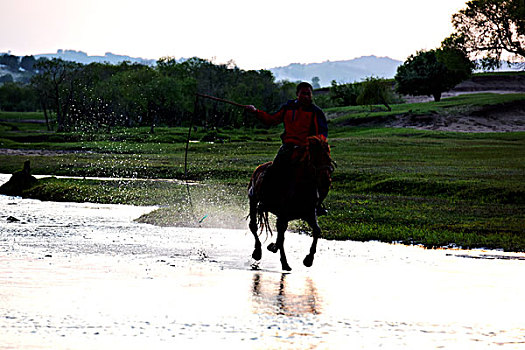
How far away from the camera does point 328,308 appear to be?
11094 mm

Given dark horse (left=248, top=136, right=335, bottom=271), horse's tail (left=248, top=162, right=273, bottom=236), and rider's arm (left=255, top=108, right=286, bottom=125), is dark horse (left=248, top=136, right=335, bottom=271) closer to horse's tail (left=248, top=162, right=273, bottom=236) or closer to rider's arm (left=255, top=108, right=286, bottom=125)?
horse's tail (left=248, top=162, right=273, bottom=236)

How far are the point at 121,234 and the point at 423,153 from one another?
37.7 metres

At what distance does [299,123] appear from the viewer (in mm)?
14789

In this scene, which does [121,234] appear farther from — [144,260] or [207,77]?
[207,77]

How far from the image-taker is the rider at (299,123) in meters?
14.6

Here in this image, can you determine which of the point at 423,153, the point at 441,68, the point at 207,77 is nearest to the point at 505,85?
the point at 441,68

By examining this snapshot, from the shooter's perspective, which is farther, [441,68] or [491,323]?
[441,68]

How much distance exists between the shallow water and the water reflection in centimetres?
2

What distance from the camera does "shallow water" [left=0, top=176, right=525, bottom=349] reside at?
9.39 meters

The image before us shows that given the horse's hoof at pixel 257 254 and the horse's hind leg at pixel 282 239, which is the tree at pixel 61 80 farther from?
the horse's hind leg at pixel 282 239

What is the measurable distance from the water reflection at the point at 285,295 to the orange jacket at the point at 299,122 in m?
2.61

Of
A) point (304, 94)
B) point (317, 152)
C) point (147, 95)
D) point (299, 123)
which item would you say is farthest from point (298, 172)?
point (147, 95)

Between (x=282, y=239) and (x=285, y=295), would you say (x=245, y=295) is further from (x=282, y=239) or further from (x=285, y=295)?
(x=282, y=239)

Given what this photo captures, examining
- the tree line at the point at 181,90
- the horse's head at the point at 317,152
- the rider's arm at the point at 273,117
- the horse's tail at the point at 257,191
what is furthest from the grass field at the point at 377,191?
the tree line at the point at 181,90
